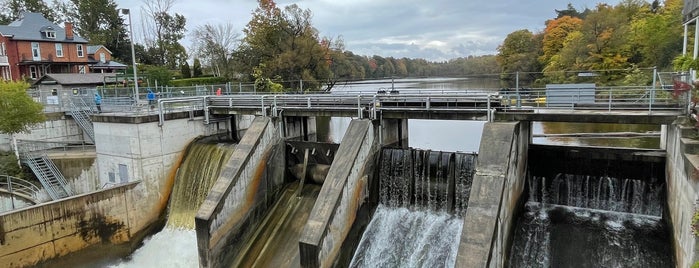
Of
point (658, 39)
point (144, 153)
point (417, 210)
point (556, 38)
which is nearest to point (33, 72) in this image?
point (144, 153)

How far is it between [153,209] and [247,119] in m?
6.34

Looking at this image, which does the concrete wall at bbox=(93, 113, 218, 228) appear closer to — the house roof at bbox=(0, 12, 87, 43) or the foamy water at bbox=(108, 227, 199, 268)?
the foamy water at bbox=(108, 227, 199, 268)

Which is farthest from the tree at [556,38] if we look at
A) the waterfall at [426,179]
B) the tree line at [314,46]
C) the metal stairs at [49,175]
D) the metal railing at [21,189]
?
the metal railing at [21,189]

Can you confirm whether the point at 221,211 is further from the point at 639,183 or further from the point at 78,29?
the point at 78,29

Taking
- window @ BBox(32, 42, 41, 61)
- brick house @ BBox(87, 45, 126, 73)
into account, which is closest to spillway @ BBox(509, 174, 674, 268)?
window @ BBox(32, 42, 41, 61)

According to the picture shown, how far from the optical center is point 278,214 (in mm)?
16406

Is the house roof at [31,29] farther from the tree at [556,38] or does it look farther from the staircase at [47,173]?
the tree at [556,38]

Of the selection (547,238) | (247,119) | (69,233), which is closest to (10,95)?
(69,233)

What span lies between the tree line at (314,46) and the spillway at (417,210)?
12.2 meters

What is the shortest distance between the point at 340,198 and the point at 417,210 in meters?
3.25

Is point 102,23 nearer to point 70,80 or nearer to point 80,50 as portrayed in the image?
point 80,50

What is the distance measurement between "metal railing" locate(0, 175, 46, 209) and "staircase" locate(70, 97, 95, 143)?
3947 millimetres

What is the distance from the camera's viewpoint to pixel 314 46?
1644 inches

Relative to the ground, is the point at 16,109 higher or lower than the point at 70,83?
lower
